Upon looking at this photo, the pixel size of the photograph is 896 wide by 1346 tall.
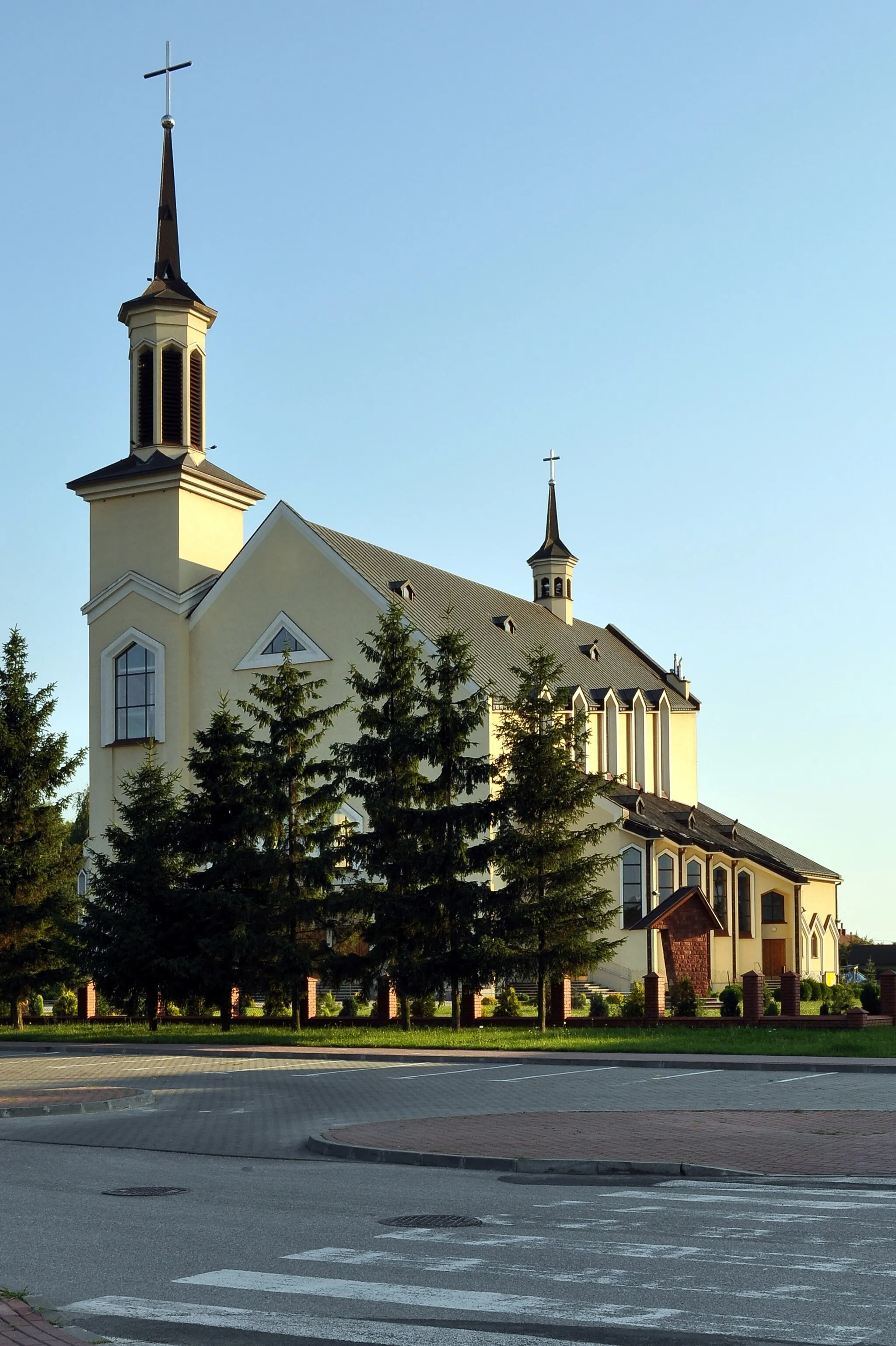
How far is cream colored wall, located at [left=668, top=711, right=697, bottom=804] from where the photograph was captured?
2564 inches

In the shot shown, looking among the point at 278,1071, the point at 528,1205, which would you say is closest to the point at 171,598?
the point at 278,1071

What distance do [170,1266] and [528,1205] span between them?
10.0 feet

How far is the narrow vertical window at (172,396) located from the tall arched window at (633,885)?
1944 cm

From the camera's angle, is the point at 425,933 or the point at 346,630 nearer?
the point at 425,933

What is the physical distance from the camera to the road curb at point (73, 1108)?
16781mm

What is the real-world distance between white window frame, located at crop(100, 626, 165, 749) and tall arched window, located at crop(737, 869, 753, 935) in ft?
74.9

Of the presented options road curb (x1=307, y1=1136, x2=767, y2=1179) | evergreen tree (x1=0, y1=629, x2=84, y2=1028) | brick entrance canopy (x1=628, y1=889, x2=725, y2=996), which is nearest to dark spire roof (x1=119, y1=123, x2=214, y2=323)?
evergreen tree (x1=0, y1=629, x2=84, y2=1028)

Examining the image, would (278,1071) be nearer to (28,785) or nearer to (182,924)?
(182,924)

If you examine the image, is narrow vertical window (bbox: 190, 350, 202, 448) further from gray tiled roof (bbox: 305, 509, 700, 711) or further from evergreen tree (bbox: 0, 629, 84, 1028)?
evergreen tree (bbox: 0, 629, 84, 1028)

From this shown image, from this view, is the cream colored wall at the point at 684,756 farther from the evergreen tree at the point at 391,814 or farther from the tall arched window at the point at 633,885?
the evergreen tree at the point at 391,814

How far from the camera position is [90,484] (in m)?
49.4

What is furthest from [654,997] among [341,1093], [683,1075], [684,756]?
[684,756]

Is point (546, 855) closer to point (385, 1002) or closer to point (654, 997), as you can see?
point (654, 997)

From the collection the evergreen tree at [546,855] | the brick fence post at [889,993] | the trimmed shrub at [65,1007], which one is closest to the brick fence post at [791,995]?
the brick fence post at [889,993]
